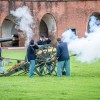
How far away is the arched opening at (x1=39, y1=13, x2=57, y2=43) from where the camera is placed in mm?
46562

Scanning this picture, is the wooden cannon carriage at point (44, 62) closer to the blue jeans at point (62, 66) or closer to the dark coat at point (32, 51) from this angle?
the dark coat at point (32, 51)

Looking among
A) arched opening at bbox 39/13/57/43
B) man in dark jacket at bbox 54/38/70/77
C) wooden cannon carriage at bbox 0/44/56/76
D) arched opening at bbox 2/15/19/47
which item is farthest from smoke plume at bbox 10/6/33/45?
man in dark jacket at bbox 54/38/70/77

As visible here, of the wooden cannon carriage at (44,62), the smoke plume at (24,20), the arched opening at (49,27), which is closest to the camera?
the wooden cannon carriage at (44,62)

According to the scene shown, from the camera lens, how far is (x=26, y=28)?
43.0 metres

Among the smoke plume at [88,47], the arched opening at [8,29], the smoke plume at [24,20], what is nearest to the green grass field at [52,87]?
the smoke plume at [88,47]

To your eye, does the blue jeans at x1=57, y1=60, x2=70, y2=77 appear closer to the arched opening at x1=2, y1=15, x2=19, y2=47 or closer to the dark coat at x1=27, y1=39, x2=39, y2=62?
the dark coat at x1=27, y1=39, x2=39, y2=62

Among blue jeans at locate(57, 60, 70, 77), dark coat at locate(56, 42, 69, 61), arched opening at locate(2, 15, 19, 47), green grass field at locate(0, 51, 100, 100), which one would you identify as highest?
arched opening at locate(2, 15, 19, 47)

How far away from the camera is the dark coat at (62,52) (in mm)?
20281

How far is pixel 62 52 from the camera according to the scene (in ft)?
66.7

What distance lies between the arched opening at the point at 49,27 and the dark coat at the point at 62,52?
25.7 metres

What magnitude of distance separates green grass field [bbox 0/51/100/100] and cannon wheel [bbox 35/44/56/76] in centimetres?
42

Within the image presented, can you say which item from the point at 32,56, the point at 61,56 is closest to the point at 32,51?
the point at 32,56

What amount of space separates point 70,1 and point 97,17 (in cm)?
356

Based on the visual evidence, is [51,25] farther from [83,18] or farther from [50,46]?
[50,46]
